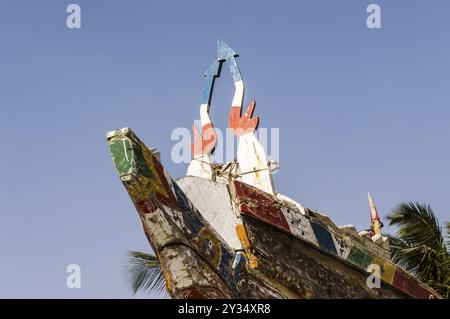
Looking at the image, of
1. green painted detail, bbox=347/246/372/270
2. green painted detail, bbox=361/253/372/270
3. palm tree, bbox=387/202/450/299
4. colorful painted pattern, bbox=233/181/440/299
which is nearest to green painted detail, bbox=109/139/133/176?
colorful painted pattern, bbox=233/181/440/299

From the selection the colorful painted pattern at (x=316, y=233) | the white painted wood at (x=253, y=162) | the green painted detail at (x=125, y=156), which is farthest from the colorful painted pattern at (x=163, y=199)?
the white painted wood at (x=253, y=162)

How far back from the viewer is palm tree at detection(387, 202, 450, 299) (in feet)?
50.4

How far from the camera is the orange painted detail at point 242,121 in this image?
11023 millimetres

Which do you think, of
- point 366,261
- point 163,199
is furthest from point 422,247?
point 163,199

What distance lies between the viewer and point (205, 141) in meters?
11.2

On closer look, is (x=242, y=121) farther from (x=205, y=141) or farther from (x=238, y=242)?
(x=238, y=242)

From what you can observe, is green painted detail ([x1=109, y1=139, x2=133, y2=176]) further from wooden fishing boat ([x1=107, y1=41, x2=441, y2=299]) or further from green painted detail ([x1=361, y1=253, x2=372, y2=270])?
green painted detail ([x1=361, y1=253, x2=372, y2=270])

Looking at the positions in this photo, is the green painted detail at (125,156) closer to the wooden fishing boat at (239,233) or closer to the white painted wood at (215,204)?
the wooden fishing boat at (239,233)

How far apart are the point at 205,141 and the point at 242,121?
1.73 ft
